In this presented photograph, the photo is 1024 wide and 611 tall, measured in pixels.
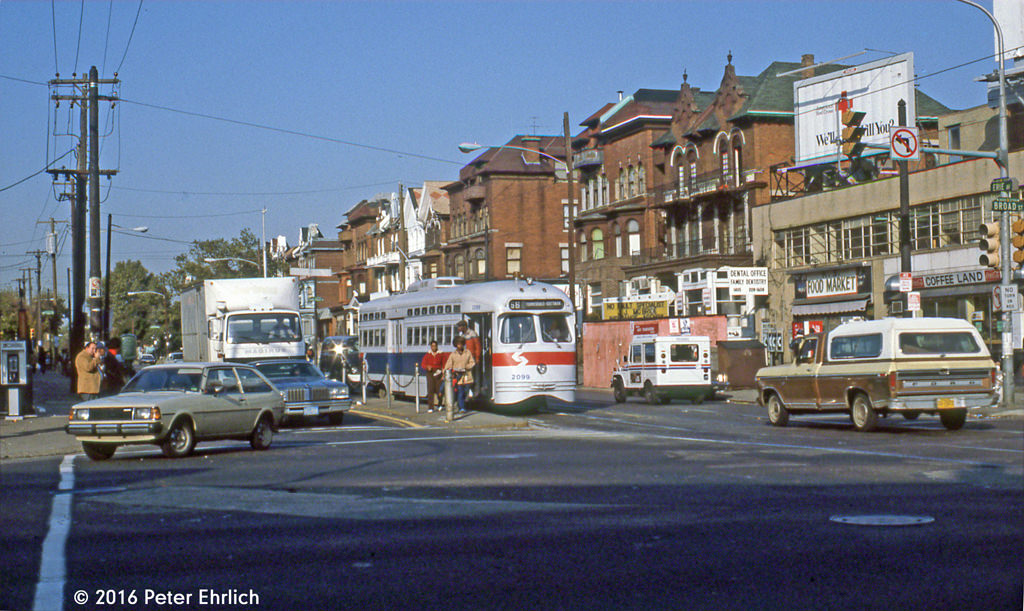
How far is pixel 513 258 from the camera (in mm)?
76812

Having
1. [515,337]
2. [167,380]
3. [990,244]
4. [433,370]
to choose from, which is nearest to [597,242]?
[433,370]

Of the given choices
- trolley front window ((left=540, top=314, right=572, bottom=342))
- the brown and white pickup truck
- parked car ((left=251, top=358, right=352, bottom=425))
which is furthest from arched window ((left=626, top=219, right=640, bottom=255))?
the brown and white pickup truck

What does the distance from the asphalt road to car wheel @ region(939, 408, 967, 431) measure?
12.4 feet

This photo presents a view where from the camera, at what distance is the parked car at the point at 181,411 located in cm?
1695

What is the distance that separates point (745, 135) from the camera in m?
54.7

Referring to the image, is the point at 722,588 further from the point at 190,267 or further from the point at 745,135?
the point at 190,267

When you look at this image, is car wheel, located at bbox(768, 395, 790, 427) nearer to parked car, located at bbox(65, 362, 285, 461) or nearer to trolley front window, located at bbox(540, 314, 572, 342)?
trolley front window, located at bbox(540, 314, 572, 342)

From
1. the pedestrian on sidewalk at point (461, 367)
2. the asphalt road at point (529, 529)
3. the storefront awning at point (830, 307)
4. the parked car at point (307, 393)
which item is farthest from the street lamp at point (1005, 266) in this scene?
the storefront awning at point (830, 307)

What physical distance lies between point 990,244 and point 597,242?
139 feet

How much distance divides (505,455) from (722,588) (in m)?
9.84

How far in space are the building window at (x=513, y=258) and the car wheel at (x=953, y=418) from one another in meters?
55.2

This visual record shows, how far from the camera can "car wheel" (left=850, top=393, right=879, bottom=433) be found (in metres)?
21.7

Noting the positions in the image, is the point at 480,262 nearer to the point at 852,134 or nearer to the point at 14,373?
the point at 852,134

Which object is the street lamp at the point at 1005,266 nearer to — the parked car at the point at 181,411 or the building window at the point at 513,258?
the parked car at the point at 181,411
